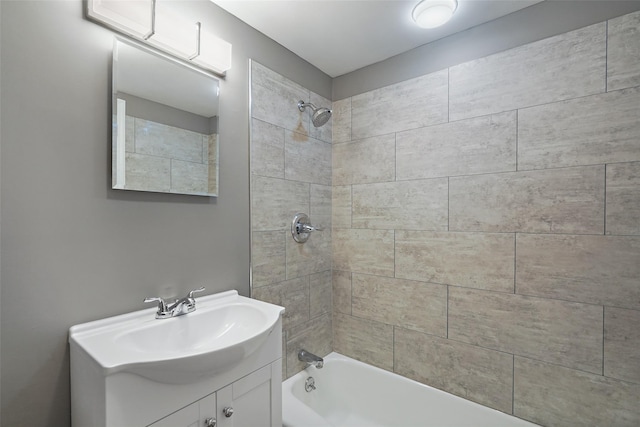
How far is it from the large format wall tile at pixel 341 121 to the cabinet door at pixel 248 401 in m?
1.69

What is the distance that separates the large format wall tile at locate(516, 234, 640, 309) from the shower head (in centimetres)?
136

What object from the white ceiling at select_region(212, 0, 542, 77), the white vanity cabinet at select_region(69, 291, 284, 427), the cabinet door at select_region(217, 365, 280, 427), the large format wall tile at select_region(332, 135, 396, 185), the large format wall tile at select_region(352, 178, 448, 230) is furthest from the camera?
the large format wall tile at select_region(332, 135, 396, 185)

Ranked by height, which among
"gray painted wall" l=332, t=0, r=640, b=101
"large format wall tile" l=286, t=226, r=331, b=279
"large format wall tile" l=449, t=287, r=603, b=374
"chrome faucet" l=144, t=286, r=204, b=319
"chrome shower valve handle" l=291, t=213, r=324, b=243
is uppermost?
"gray painted wall" l=332, t=0, r=640, b=101

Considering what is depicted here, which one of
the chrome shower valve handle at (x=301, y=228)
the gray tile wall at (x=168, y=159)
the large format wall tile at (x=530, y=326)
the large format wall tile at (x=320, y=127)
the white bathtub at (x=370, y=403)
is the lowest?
the white bathtub at (x=370, y=403)

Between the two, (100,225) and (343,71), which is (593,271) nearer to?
(343,71)

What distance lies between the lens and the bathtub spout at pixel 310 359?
2045mm

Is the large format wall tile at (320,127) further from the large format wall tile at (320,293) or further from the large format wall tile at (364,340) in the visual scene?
the large format wall tile at (364,340)

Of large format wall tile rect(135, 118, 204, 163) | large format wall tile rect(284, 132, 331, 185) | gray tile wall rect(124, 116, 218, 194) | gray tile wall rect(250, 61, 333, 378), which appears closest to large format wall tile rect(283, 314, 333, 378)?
gray tile wall rect(250, 61, 333, 378)

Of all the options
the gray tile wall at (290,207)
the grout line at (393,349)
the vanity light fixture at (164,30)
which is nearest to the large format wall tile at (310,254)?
the gray tile wall at (290,207)

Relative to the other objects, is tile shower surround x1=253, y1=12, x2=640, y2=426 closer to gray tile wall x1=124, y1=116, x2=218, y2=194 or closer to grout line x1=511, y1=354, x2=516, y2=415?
grout line x1=511, y1=354, x2=516, y2=415

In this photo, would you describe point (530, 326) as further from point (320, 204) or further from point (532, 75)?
point (320, 204)

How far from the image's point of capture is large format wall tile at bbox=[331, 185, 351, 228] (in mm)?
2344

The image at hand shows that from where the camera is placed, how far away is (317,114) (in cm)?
204

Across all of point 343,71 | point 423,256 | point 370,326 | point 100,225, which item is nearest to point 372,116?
point 343,71
